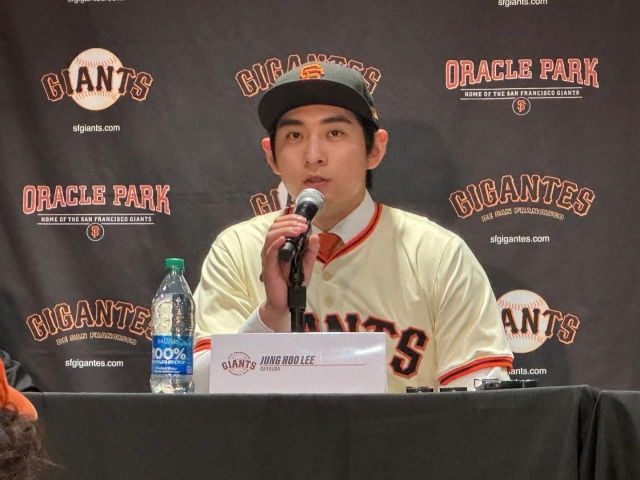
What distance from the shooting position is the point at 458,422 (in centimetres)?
150

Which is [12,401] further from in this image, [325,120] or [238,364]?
[325,120]

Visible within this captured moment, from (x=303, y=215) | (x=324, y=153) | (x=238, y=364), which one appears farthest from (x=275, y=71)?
(x=238, y=364)

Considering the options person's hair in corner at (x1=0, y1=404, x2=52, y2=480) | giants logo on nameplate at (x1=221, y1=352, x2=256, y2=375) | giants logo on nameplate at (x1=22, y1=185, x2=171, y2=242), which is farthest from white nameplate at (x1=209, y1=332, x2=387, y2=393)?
giants logo on nameplate at (x1=22, y1=185, x2=171, y2=242)

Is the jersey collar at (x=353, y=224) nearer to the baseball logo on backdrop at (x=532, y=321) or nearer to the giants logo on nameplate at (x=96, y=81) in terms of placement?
the baseball logo on backdrop at (x=532, y=321)

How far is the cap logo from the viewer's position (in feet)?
8.16

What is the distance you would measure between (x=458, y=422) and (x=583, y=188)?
5.18 feet

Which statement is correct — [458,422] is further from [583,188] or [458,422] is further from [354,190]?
[583,188]

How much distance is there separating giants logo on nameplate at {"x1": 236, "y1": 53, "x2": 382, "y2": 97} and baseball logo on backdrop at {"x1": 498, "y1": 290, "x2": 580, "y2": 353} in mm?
757

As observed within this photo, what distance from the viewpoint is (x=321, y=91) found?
98.4 inches

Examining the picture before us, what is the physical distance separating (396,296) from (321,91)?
55 centimetres

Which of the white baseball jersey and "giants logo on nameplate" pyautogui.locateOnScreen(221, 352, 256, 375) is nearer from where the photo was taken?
"giants logo on nameplate" pyautogui.locateOnScreen(221, 352, 256, 375)

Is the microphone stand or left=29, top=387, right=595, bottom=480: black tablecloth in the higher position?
the microphone stand

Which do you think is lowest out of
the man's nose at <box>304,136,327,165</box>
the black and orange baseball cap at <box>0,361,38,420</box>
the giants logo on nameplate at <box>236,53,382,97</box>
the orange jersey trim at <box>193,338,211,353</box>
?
the black and orange baseball cap at <box>0,361,38,420</box>

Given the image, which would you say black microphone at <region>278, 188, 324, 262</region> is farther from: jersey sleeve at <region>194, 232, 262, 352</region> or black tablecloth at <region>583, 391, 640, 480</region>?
black tablecloth at <region>583, 391, 640, 480</region>
